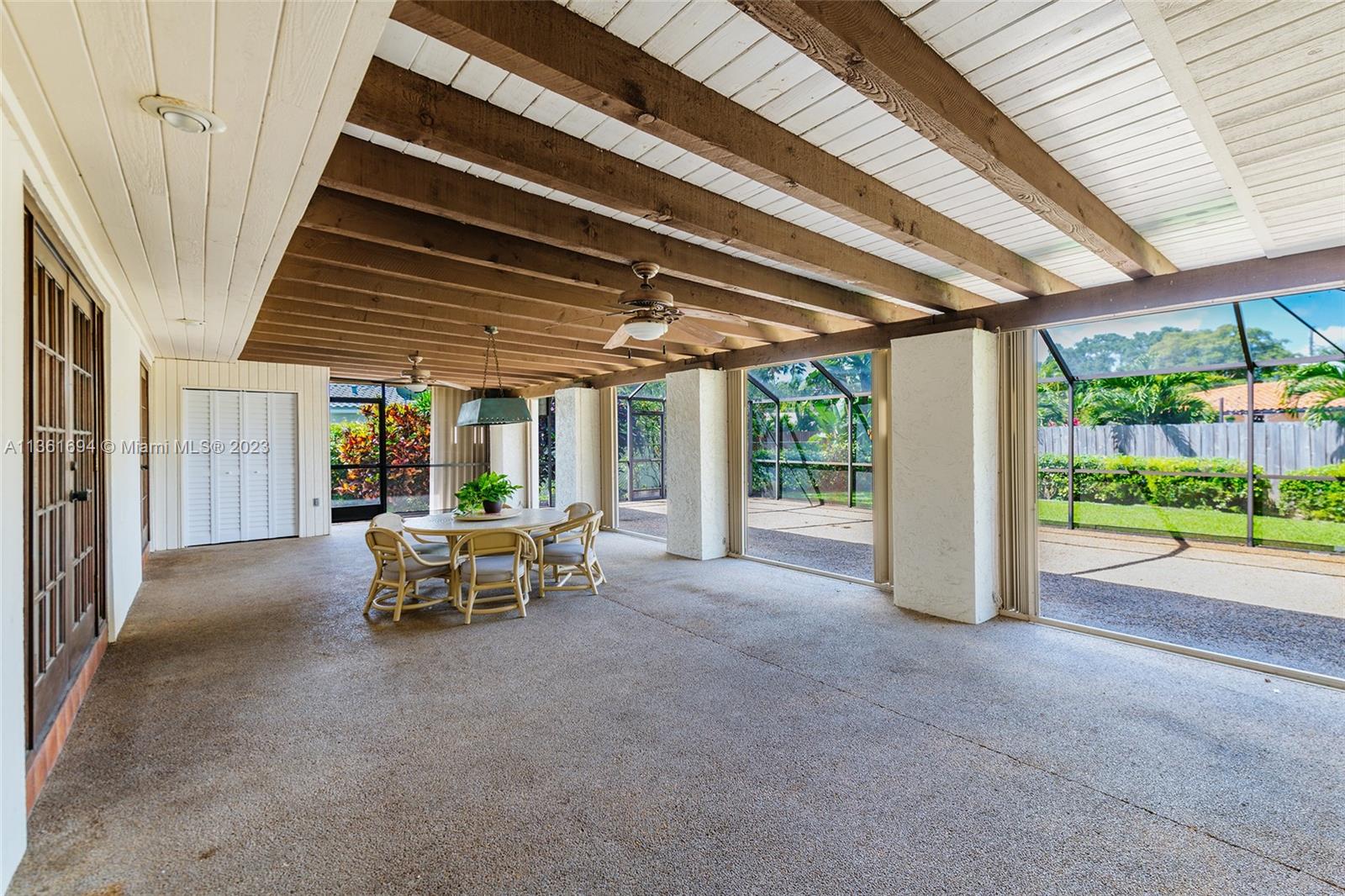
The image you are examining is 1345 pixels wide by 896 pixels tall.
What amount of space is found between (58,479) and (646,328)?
281 centimetres

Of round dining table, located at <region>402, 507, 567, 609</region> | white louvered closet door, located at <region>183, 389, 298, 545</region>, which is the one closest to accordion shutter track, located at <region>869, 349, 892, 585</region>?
round dining table, located at <region>402, 507, 567, 609</region>

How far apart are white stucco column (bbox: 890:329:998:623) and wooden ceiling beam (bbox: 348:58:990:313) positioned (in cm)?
115

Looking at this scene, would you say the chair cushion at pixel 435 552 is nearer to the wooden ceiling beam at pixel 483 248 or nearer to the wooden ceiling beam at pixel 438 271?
the wooden ceiling beam at pixel 438 271

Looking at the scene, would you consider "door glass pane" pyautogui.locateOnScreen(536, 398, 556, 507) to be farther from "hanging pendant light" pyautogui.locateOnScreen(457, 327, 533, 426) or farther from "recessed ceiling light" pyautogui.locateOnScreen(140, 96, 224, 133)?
"recessed ceiling light" pyautogui.locateOnScreen(140, 96, 224, 133)

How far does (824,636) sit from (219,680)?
361 cm

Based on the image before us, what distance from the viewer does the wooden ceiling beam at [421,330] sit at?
4699 millimetres

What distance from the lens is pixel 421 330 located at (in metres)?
5.49

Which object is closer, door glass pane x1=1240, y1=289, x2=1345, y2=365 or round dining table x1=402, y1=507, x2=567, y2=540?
round dining table x1=402, y1=507, x2=567, y2=540

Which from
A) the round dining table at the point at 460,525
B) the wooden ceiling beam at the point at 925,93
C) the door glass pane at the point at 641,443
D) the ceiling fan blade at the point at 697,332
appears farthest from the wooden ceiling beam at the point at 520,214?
the door glass pane at the point at 641,443

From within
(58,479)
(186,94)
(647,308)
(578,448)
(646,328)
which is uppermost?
(186,94)

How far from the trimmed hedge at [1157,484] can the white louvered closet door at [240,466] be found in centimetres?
910

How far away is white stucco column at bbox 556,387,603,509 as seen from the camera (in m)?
8.77

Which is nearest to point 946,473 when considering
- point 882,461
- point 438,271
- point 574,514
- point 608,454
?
point 882,461

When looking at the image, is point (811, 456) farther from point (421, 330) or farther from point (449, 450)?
point (449, 450)
